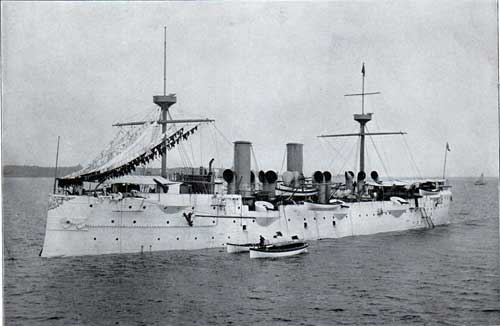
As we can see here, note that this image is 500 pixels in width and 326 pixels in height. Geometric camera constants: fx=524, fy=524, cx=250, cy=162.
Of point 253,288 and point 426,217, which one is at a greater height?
point 426,217

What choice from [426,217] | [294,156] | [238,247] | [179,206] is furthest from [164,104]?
[426,217]

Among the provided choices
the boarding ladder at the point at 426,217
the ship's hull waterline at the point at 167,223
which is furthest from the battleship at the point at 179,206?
the boarding ladder at the point at 426,217

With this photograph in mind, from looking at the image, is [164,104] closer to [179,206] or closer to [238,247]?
[179,206]

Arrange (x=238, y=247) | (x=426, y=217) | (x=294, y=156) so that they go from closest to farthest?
1. (x=238, y=247)
2. (x=294, y=156)
3. (x=426, y=217)

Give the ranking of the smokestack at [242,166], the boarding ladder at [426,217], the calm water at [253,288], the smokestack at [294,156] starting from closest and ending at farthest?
the calm water at [253,288] → the smokestack at [242,166] → the smokestack at [294,156] → the boarding ladder at [426,217]

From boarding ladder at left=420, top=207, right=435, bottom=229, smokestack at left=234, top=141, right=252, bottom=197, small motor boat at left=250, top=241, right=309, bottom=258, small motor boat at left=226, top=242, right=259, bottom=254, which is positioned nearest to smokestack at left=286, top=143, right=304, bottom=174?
smokestack at left=234, top=141, right=252, bottom=197

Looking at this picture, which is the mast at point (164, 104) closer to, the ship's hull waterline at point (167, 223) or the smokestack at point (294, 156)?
the ship's hull waterline at point (167, 223)
